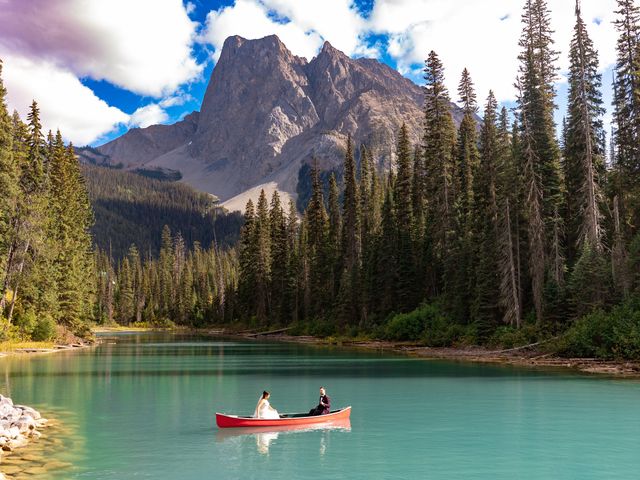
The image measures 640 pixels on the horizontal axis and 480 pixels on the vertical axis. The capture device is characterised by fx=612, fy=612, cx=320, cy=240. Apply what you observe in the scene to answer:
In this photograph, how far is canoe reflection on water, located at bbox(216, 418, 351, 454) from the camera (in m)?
21.1

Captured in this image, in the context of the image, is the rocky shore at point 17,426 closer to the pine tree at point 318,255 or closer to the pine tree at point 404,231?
the pine tree at point 404,231

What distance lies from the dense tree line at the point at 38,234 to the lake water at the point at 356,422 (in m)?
13.6

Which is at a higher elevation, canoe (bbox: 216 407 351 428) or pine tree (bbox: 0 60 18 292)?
pine tree (bbox: 0 60 18 292)

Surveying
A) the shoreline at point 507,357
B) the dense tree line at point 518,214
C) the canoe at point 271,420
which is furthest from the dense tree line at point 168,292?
the canoe at point 271,420

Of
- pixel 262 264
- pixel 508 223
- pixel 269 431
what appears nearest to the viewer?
pixel 269 431

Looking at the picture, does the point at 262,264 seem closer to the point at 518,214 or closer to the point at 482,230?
the point at 482,230

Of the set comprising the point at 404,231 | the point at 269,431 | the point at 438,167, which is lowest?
the point at 269,431

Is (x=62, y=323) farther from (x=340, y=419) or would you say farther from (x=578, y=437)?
(x=578, y=437)

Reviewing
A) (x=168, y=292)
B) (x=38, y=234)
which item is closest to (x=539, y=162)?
(x=38, y=234)

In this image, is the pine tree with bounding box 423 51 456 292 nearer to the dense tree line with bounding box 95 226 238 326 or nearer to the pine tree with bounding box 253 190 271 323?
the pine tree with bounding box 253 190 271 323

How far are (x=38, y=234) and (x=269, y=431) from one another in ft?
132

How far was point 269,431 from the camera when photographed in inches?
880

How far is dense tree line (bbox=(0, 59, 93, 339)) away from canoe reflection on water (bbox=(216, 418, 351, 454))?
108ft

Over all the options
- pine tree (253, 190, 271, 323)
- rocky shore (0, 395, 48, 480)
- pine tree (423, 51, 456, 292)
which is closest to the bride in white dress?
rocky shore (0, 395, 48, 480)
